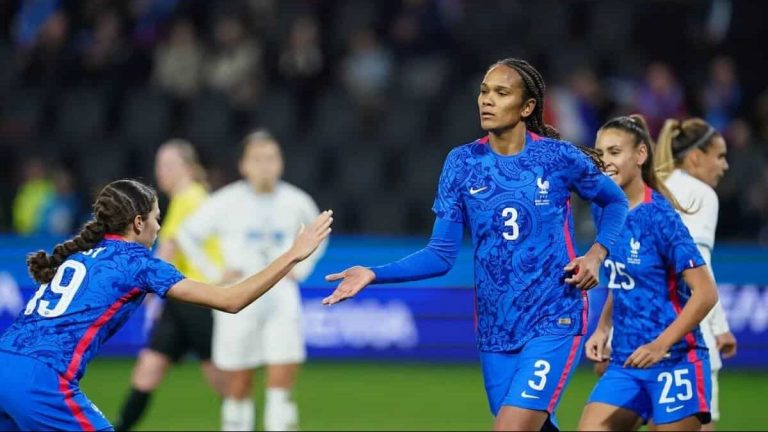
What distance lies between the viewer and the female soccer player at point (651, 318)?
6.75 meters

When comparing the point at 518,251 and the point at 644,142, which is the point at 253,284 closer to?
the point at 518,251

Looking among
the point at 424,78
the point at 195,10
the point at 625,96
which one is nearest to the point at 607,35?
the point at 625,96

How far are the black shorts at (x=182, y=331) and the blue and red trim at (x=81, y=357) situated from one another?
423 cm

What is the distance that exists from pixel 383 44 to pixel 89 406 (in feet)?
40.5

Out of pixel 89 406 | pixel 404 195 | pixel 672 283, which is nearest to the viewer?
pixel 89 406

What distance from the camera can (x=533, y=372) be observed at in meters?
6.05

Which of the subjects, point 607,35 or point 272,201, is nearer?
point 272,201

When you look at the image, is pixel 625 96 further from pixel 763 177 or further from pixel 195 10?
pixel 195 10

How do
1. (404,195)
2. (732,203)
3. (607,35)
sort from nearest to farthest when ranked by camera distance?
(732,203)
(404,195)
(607,35)

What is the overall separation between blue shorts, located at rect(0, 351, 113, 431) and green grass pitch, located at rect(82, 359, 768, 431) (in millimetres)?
4946

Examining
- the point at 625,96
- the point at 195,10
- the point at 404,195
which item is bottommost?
the point at 404,195

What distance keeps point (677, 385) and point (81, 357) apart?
115 inches

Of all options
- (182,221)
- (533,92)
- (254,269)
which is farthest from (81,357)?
(182,221)

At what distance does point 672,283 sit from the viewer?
685cm
